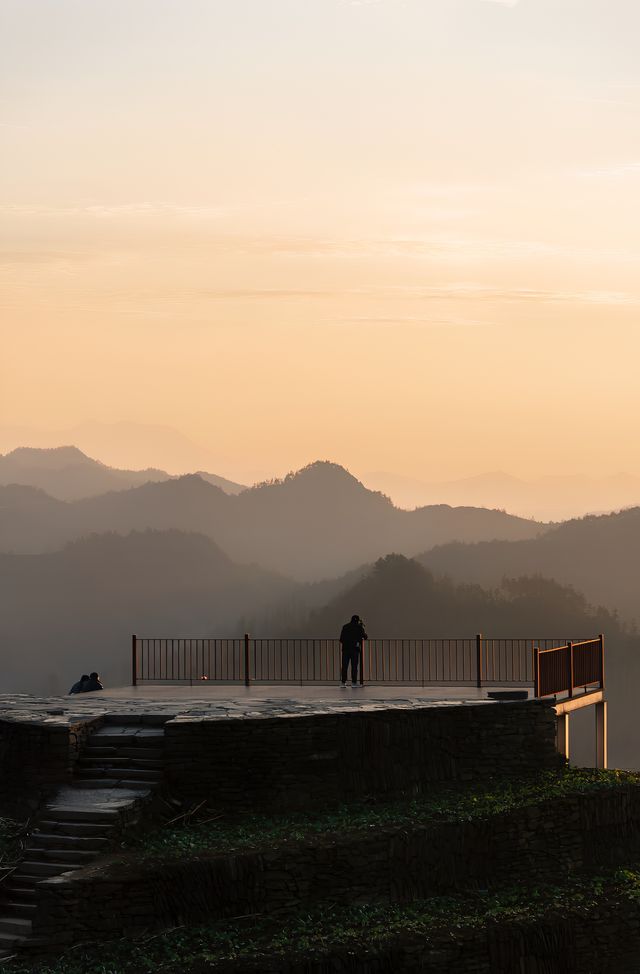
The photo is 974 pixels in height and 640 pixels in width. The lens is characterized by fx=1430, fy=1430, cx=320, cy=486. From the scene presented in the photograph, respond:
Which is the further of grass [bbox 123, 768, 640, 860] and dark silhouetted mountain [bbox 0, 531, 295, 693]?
dark silhouetted mountain [bbox 0, 531, 295, 693]

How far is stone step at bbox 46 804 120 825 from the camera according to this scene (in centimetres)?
2034

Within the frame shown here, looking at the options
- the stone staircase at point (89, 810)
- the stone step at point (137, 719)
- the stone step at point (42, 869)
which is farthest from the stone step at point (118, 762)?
the stone step at point (42, 869)

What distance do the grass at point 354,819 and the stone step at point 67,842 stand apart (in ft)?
1.28

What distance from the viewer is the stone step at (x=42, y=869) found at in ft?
64.0

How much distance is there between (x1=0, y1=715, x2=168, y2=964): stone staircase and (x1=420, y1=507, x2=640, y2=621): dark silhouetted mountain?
5159 inches

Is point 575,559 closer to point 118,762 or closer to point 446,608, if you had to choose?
point 446,608

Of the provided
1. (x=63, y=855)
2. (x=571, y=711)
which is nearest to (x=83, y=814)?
(x=63, y=855)

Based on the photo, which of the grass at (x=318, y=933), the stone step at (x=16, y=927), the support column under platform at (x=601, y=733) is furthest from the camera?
the support column under platform at (x=601, y=733)

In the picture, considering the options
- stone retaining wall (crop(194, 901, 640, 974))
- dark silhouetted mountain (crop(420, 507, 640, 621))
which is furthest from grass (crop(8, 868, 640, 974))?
dark silhouetted mountain (crop(420, 507, 640, 621))

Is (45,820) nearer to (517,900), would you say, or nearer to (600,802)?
(517,900)

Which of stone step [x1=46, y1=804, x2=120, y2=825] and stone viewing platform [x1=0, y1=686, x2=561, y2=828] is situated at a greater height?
stone viewing platform [x1=0, y1=686, x2=561, y2=828]

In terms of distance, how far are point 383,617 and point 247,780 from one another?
4748 inches

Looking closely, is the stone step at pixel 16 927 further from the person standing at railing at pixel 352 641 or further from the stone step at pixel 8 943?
the person standing at railing at pixel 352 641

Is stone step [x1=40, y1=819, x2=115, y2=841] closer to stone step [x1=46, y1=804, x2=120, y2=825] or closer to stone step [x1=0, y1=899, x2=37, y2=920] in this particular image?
stone step [x1=46, y1=804, x2=120, y2=825]
